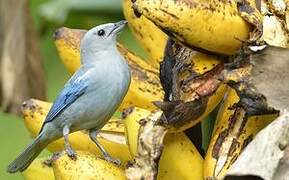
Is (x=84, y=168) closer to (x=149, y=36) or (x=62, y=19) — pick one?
(x=149, y=36)

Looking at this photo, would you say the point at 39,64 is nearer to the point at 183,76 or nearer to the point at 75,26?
the point at 75,26

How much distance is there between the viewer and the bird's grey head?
1.77 meters

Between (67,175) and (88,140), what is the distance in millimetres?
309

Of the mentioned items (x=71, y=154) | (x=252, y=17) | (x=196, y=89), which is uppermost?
(x=252, y=17)

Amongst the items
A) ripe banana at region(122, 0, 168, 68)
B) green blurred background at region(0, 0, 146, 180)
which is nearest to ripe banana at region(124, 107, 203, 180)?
ripe banana at region(122, 0, 168, 68)

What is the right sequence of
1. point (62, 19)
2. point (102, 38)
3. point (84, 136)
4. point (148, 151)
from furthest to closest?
1. point (62, 19)
2. point (84, 136)
3. point (102, 38)
4. point (148, 151)

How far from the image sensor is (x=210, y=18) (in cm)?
157

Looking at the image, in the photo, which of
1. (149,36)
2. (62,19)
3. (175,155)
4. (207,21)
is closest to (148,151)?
(175,155)

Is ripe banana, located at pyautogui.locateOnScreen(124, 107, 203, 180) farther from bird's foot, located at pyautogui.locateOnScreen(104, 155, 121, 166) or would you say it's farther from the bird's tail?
the bird's tail

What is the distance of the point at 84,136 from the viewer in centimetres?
194

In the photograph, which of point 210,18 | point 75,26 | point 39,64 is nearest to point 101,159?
point 210,18

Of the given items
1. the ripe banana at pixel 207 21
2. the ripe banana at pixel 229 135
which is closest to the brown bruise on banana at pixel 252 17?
the ripe banana at pixel 207 21

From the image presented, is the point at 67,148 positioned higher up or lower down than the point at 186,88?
lower down

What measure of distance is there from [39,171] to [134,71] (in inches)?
11.5
